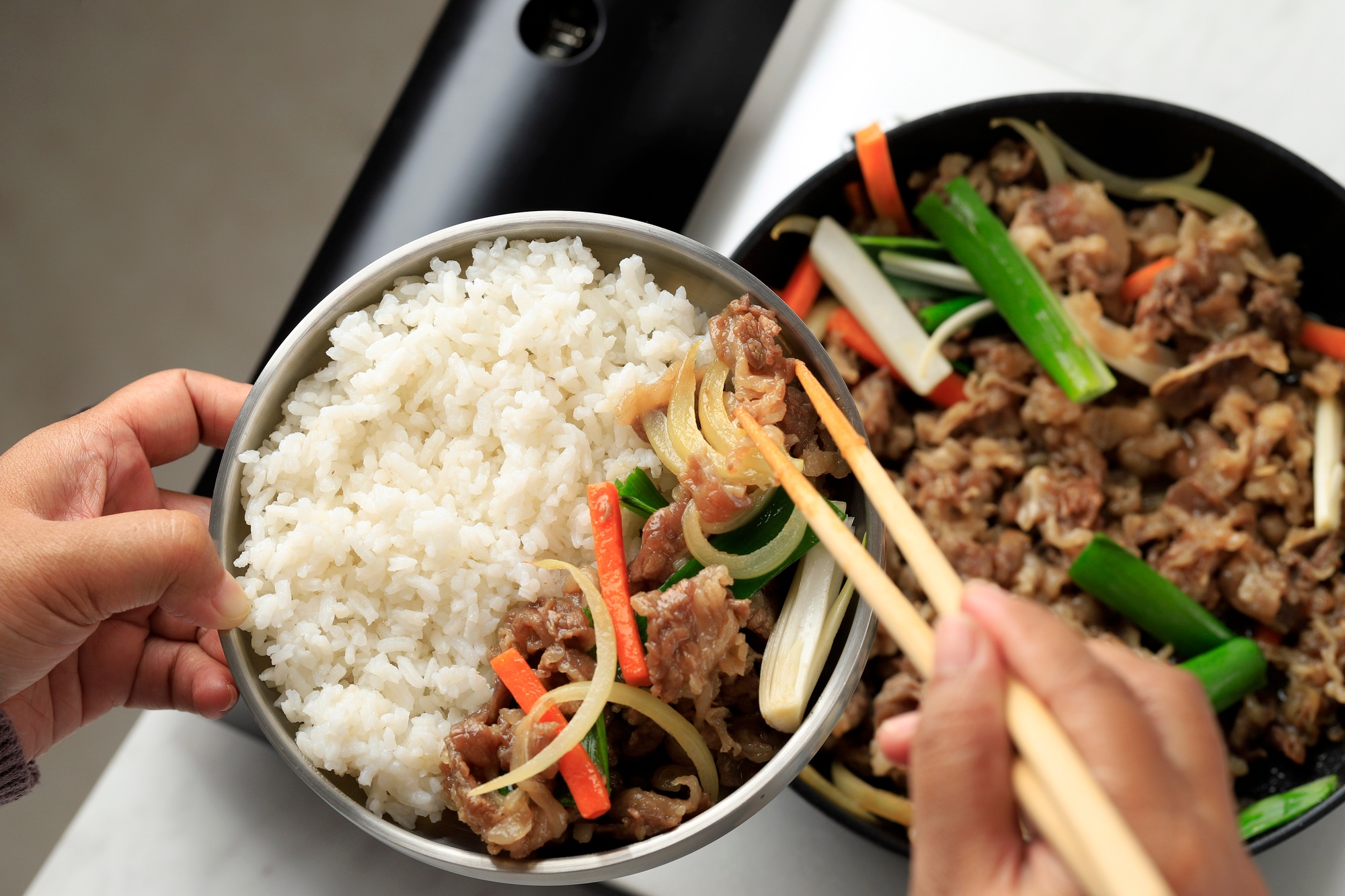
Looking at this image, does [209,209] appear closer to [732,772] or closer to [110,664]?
[110,664]

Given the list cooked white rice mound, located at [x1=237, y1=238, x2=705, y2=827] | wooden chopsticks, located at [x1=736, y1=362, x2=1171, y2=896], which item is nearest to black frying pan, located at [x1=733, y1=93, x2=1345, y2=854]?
cooked white rice mound, located at [x1=237, y1=238, x2=705, y2=827]

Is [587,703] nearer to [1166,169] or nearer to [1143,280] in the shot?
[1143,280]

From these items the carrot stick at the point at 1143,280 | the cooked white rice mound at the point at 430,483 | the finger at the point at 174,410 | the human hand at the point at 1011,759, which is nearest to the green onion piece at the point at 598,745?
the cooked white rice mound at the point at 430,483

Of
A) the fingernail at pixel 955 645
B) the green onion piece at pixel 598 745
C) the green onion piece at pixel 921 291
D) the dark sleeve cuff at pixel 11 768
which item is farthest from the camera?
the green onion piece at pixel 921 291

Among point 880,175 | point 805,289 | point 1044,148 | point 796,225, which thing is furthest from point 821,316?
point 1044,148

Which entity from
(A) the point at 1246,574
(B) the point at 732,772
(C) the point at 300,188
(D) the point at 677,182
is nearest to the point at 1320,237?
(A) the point at 1246,574

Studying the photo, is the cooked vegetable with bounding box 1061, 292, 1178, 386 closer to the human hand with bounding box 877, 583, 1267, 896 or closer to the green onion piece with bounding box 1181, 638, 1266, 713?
the green onion piece with bounding box 1181, 638, 1266, 713

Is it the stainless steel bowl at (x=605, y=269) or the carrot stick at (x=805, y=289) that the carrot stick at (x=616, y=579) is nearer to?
the stainless steel bowl at (x=605, y=269)
